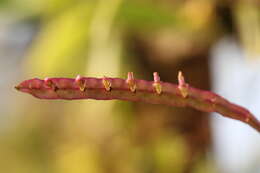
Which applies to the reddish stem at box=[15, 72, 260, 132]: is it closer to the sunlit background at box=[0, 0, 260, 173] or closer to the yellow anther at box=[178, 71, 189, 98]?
the yellow anther at box=[178, 71, 189, 98]

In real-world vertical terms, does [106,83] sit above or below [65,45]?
below

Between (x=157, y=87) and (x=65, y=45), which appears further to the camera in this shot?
(x=65, y=45)

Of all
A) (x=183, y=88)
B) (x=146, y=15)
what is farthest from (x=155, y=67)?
(x=183, y=88)

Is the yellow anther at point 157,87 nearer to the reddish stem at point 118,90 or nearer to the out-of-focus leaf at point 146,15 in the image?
the reddish stem at point 118,90

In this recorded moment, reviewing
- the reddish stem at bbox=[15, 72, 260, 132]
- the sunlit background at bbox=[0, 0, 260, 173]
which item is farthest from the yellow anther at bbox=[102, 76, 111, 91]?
the sunlit background at bbox=[0, 0, 260, 173]

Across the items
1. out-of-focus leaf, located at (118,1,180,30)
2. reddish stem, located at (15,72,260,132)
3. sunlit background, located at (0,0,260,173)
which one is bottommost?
reddish stem, located at (15,72,260,132)

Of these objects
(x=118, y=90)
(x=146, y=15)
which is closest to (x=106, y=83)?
(x=118, y=90)

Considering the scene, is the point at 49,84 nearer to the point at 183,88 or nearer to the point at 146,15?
the point at 183,88
